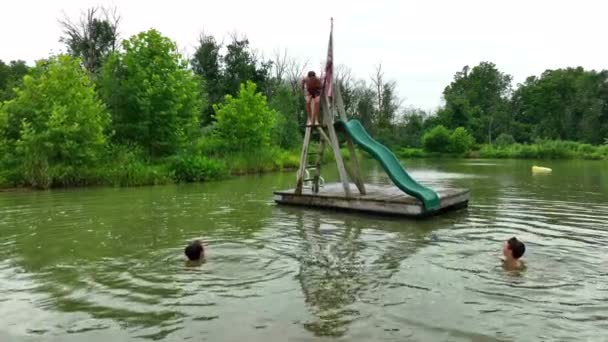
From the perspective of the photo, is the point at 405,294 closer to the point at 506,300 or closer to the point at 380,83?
the point at 506,300

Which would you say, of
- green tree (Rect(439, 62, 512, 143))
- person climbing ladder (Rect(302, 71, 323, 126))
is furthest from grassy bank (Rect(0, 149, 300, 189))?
green tree (Rect(439, 62, 512, 143))

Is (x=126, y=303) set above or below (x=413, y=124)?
below

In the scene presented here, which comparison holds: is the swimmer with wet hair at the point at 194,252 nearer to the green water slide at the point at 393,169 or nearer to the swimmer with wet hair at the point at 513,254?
the swimmer with wet hair at the point at 513,254

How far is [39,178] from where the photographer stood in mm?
19484

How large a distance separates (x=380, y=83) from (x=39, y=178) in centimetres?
5934

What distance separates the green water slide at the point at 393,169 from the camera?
11.5m

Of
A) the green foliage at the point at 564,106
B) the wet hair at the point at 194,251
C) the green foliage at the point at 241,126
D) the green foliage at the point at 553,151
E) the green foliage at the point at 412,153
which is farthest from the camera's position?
the green foliage at the point at 564,106

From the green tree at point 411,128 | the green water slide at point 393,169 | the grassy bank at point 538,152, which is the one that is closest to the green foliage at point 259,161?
the green water slide at point 393,169

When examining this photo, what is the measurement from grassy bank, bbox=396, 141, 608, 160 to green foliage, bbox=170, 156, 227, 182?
1548 inches

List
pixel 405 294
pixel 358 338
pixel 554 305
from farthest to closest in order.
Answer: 1. pixel 405 294
2. pixel 554 305
3. pixel 358 338

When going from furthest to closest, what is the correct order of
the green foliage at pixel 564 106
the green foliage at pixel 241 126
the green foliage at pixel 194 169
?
the green foliage at pixel 564 106 → the green foliage at pixel 241 126 → the green foliage at pixel 194 169

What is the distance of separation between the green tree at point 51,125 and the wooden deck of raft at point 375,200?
1023 cm

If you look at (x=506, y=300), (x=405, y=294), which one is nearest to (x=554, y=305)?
(x=506, y=300)

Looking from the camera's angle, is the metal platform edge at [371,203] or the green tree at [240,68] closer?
the metal platform edge at [371,203]
